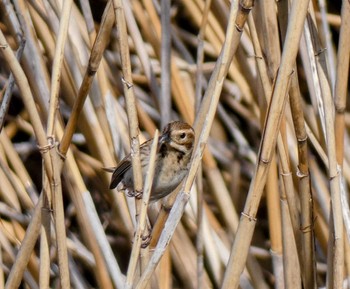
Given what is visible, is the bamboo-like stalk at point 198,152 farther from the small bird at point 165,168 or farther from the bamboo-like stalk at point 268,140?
the small bird at point 165,168

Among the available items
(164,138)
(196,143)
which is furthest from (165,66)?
(196,143)

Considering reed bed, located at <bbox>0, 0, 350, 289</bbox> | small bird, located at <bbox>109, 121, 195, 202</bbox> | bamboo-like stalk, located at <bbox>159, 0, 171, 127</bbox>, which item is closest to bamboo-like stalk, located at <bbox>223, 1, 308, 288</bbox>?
reed bed, located at <bbox>0, 0, 350, 289</bbox>

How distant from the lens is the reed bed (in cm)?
137

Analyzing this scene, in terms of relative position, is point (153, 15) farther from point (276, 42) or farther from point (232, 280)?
point (232, 280)

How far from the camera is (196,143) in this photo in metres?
1.43

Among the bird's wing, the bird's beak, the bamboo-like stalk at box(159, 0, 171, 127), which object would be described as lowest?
the bird's wing

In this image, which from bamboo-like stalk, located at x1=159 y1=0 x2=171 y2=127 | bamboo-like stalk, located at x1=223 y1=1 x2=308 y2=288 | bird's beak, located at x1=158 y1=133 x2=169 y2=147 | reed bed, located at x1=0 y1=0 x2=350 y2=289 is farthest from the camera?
bamboo-like stalk, located at x1=159 y1=0 x2=171 y2=127

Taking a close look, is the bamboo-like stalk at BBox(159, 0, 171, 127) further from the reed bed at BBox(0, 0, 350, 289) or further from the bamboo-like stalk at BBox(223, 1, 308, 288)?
the bamboo-like stalk at BBox(223, 1, 308, 288)

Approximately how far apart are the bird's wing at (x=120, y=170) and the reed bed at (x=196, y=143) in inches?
0.9

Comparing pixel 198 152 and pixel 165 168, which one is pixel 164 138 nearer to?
pixel 165 168

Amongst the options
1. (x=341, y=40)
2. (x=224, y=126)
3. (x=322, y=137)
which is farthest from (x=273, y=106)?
(x=224, y=126)

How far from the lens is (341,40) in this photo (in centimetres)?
147

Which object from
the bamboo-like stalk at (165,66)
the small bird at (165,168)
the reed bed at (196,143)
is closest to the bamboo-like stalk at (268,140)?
the reed bed at (196,143)

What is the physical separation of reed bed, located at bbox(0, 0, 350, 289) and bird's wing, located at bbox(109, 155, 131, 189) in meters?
0.02
